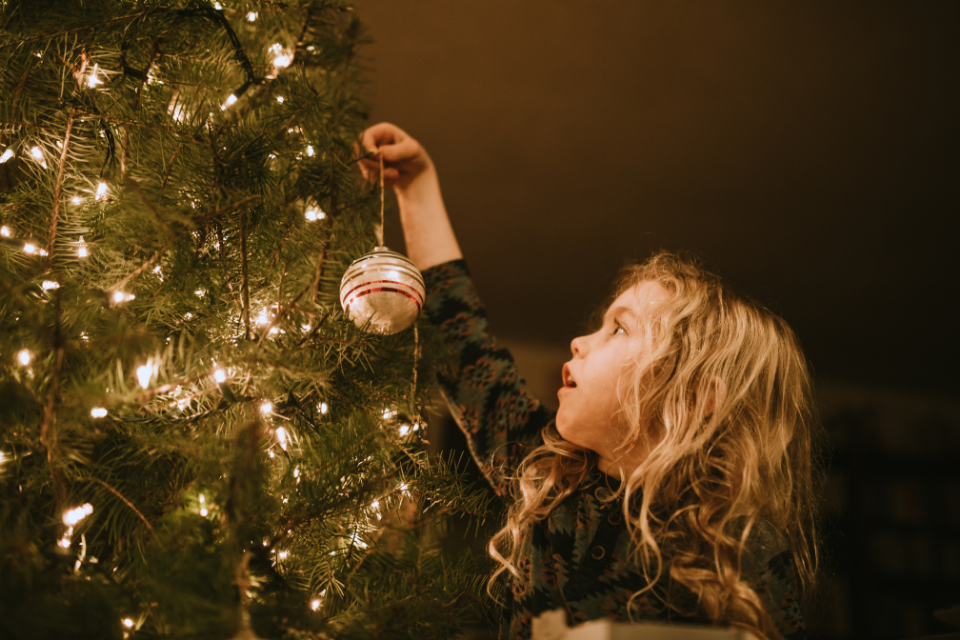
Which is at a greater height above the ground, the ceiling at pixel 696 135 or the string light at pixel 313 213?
the ceiling at pixel 696 135

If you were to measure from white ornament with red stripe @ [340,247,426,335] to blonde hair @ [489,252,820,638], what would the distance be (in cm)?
35

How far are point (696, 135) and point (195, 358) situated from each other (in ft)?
5.91

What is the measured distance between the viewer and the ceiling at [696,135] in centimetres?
154

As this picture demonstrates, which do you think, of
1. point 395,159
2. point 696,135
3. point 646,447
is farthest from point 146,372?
point 696,135

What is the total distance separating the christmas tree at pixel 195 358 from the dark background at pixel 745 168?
0.94 meters

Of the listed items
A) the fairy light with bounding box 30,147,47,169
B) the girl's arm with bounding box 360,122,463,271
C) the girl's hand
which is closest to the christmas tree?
the fairy light with bounding box 30,147,47,169

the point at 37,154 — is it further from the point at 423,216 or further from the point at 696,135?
the point at 696,135

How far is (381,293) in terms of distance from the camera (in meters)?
0.56

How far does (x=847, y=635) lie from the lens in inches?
116


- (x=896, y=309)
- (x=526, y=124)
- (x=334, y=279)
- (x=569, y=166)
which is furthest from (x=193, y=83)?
(x=896, y=309)

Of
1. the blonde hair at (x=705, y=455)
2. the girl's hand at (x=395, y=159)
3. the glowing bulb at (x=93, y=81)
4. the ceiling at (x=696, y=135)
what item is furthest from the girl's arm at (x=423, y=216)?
the glowing bulb at (x=93, y=81)

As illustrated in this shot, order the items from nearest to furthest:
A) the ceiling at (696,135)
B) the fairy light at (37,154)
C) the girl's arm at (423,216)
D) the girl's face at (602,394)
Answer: the fairy light at (37,154) → the girl's face at (602,394) → the girl's arm at (423,216) → the ceiling at (696,135)

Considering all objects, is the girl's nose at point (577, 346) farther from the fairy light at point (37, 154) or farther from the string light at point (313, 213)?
the fairy light at point (37, 154)

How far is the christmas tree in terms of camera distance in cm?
38
